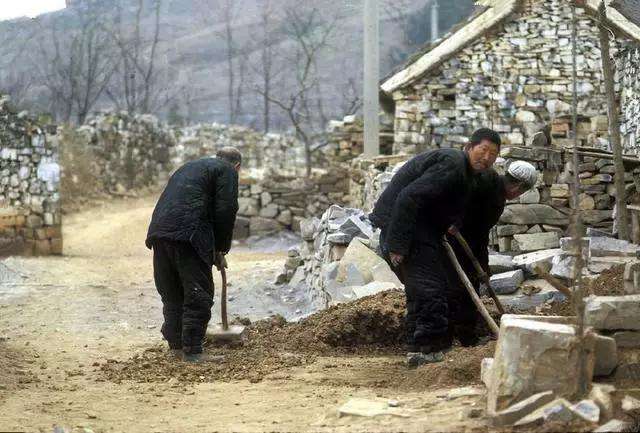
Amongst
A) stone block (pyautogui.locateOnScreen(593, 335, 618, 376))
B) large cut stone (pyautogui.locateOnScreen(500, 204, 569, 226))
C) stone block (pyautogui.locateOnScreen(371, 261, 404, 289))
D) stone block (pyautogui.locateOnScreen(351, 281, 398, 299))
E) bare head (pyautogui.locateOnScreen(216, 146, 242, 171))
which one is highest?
bare head (pyautogui.locateOnScreen(216, 146, 242, 171))

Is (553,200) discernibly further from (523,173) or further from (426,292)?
(426,292)

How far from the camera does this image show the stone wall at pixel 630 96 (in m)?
11.9

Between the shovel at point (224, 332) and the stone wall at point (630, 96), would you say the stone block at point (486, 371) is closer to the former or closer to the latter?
the shovel at point (224, 332)

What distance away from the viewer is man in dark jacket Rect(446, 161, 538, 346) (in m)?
7.09

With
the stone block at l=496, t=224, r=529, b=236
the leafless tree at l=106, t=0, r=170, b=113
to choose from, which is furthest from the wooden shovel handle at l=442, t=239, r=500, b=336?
the leafless tree at l=106, t=0, r=170, b=113

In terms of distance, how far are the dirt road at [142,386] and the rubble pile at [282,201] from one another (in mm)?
7118

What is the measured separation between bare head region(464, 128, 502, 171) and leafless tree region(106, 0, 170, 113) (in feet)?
92.2

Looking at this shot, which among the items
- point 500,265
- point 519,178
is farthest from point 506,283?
point 519,178

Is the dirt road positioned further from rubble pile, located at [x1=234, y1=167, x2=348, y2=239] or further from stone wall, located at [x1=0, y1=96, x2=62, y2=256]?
rubble pile, located at [x1=234, y1=167, x2=348, y2=239]

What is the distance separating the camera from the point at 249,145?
31.2 metres

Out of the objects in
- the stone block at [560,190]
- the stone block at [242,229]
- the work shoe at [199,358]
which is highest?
the stone block at [560,190]

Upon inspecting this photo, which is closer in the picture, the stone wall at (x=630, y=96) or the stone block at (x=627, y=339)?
the stone block at (x=627, y=339)

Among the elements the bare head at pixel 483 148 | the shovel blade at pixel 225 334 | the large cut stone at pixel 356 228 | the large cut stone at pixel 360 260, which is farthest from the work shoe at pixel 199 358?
the large cut stone at pixel 356 228

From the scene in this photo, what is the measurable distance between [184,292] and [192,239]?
0.42 m
